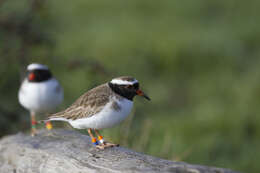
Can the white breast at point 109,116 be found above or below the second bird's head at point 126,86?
below

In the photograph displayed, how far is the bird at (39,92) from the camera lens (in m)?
6.68

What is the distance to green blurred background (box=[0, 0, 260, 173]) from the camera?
948cm

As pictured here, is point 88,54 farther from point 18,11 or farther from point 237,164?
point 237,164

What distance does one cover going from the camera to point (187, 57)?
47.6ft

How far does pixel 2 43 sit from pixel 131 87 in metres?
5.68

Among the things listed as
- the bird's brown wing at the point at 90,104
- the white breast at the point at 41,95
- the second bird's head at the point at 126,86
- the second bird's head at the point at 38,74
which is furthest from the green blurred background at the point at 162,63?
the second bird's head at the point at 126,86

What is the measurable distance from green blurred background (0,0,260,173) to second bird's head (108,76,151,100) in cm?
214

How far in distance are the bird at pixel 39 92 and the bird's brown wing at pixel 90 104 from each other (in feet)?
4.05

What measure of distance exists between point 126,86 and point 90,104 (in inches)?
19.7

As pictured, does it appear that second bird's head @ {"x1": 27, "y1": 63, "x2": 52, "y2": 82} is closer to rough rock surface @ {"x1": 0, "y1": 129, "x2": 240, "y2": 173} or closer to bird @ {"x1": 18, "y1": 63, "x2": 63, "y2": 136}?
bird @ {"x1": 18, "y1": 63, "x2": 63, "y2": 136}

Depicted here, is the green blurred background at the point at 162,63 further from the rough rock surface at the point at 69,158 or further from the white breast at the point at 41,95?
the rough rock surface at the point at 69,158

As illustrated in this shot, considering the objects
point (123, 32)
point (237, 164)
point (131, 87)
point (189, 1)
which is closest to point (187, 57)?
point (123, 32)

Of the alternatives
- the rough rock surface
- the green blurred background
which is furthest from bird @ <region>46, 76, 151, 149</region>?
the green blurred background

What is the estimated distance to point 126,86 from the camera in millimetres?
5195
